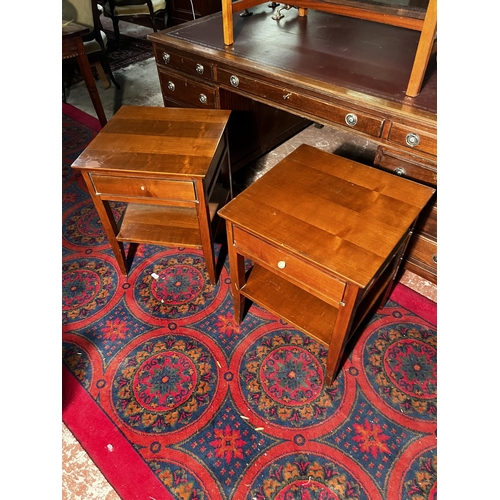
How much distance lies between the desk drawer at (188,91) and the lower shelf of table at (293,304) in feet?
3.18

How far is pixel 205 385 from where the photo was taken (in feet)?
4.71

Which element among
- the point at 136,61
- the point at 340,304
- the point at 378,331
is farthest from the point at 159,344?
the point at 136,61

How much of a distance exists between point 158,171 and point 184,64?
0.80 metres

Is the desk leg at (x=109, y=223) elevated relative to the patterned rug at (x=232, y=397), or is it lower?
elevated

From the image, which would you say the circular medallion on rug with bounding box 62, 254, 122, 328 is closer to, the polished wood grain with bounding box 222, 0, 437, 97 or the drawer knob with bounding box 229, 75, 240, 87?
the drawer knob with bounding box 229, 75, 240, 87

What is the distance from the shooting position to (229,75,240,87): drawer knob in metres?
1.64

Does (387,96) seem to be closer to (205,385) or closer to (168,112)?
(168,112)

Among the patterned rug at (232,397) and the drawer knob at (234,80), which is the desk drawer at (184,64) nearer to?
the drawer knob at (234,80)

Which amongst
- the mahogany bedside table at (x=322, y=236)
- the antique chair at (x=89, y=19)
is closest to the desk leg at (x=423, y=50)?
the mahogany bedside table at (x=322, y=236)

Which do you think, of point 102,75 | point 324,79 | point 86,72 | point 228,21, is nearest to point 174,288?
point 324,79

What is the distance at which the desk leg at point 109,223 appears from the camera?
150cm

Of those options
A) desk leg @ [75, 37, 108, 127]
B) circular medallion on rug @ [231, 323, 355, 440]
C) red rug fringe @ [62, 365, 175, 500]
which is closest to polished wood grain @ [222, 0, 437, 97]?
circular medallion on rug @ [231, 323, 355, 440]

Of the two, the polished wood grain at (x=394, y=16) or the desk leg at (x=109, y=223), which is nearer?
the polished wood grain at (x=394, y=16)

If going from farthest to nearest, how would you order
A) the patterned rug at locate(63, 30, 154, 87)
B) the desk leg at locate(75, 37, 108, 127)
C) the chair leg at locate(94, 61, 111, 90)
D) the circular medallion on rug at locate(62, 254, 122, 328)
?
1. the patterned rug at locate(63, 30, 154, 87)
2. the chair leg at locate(94, 61, 111, 90)
3. the desk leg at locate(75, 37, 108, 127)
4. the circular medallion on rug at locate(62, 254, 122, 328)
